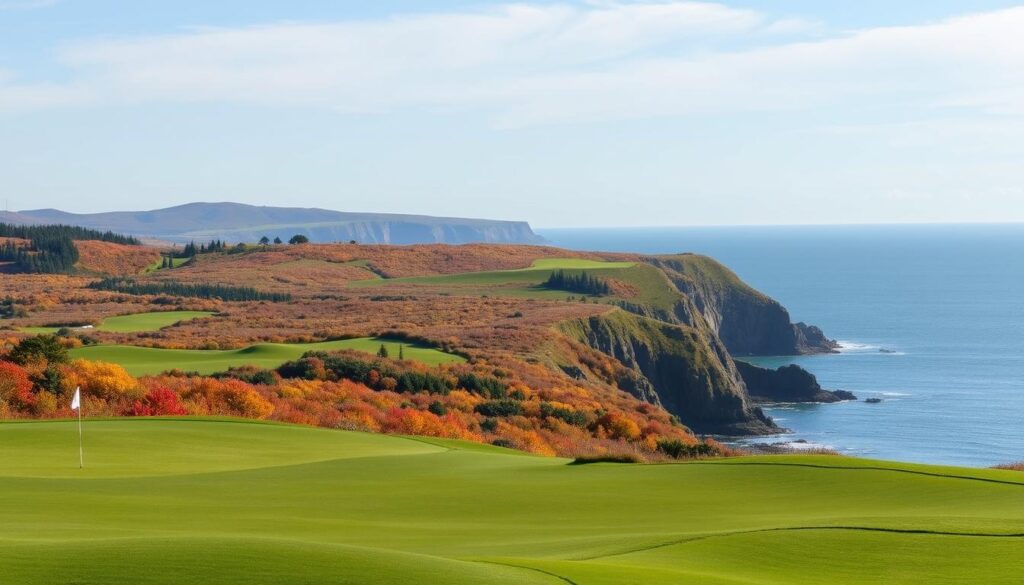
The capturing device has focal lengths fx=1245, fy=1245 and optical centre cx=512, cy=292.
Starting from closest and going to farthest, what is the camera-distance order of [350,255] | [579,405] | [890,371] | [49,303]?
[579,405] → [49,303] → [890,371] → [350,255]

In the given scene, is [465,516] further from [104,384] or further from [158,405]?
[104,384]

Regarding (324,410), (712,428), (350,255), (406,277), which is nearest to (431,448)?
(324,410)

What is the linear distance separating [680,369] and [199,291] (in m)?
43.6

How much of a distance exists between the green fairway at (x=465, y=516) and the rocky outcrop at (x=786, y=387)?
66152mm

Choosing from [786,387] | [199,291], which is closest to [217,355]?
[786,387]

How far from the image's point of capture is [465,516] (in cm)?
1677

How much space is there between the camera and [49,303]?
90.4 metres

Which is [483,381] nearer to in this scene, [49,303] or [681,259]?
[49,303]

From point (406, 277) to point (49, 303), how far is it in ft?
154

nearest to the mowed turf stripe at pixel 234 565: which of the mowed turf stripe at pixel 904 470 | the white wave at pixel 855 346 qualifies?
the mowed turf stripe at pixel 904 470

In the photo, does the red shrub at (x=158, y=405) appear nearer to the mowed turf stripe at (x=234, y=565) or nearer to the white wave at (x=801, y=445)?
the mowed turf stripe at (x=234, y=565)

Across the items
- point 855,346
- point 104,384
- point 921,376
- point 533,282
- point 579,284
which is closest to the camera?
point 104,384

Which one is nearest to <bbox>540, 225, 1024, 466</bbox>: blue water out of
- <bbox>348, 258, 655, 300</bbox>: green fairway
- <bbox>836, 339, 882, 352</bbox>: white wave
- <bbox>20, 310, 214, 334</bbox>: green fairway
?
<bbox>836, 339, 882, 352</bbox>: white wave

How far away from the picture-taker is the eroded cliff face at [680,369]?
7600cm
